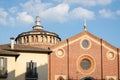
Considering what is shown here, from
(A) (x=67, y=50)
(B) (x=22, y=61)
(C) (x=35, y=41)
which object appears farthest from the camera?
(C) (x=35, y=41)

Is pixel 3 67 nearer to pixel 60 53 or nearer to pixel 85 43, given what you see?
pixel 60 53

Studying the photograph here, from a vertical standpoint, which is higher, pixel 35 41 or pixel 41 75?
pixel 35 41

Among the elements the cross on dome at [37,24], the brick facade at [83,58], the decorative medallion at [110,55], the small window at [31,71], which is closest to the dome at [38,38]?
the cross on dome at [37,24]

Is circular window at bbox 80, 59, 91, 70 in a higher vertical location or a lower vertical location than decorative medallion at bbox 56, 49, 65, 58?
lower

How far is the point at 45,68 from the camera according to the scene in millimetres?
51125

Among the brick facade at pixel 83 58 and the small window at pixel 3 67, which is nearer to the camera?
the small window at pixel 3 67

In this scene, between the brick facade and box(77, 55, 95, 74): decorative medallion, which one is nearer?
the brick facade

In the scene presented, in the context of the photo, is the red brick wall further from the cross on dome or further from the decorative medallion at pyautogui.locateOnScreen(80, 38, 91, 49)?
the cross on dome

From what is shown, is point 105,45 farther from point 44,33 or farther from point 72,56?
point 44,33

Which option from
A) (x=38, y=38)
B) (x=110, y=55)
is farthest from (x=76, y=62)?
(x=38, y=38)

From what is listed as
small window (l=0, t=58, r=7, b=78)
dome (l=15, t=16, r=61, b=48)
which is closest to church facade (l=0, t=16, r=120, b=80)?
small window (l=0, t=58, r=7, b=78)

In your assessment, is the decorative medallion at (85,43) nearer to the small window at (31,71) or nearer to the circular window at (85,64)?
the circular window at (85,64)

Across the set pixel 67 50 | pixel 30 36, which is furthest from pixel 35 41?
pixel 67 50

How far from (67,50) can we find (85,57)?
260 cm
